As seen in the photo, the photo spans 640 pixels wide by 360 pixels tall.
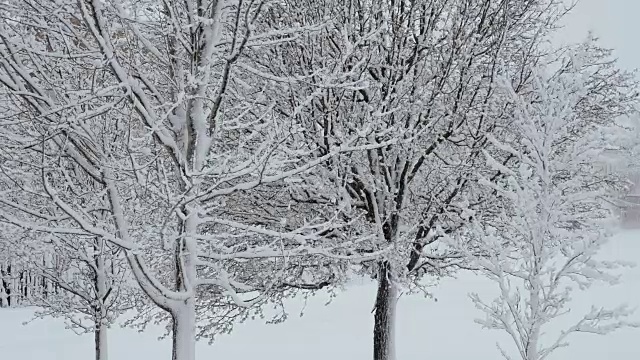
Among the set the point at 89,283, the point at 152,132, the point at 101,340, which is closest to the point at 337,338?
the point at 101,340

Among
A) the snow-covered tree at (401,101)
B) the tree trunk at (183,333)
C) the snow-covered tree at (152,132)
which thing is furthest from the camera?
the snow-covered tree at (401,101)

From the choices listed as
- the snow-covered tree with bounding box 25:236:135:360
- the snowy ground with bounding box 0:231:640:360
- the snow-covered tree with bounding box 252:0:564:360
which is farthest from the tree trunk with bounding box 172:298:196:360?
the snowy ground with bounding box 0:231:640:360

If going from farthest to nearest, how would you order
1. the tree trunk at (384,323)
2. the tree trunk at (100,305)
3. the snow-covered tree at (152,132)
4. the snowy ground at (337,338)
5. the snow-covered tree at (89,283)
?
the snowy ground at (337,338)
the tree trunk at (100,305)
the snow-covered tree at (89,283)
the tree trunk at (384,323)
the snow-covered tree at (152,132)

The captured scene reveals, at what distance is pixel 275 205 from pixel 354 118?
1.61 metres

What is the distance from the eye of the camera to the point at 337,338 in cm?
1392

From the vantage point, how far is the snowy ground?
12.4 metres

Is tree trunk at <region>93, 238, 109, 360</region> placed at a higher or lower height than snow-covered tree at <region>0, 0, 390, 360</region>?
lower

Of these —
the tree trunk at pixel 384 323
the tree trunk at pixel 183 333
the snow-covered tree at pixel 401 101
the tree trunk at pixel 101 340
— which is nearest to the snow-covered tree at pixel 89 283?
the tree trunk at pixel 101 340

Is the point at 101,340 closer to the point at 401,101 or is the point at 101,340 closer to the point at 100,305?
the point at 100,305

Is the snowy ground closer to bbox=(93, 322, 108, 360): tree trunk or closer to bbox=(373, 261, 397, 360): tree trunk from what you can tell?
bbox=(93, 322, 108, 360): tree trunk

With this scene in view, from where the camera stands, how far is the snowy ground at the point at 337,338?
1240 centimetres

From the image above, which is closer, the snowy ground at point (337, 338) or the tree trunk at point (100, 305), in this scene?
the tree trunk at point (100, 305)

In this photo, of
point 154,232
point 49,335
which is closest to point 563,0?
point 154,232

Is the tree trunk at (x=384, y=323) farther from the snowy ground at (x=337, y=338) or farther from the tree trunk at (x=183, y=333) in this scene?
the snowy ground at (x=337, y=338)
